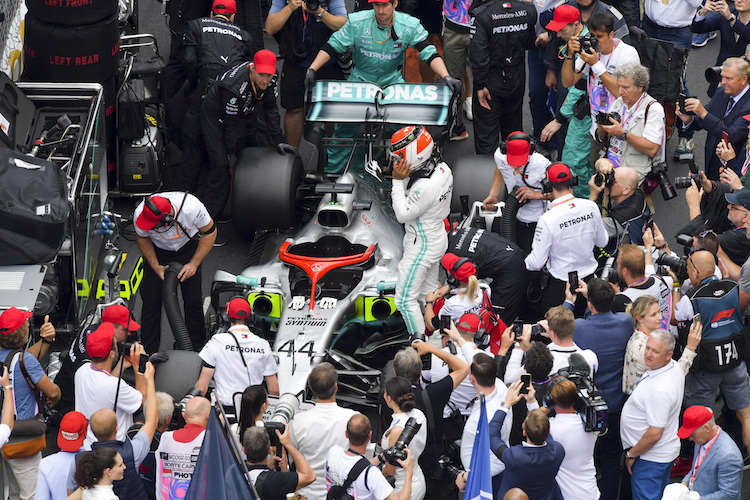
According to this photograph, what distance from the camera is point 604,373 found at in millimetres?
8211

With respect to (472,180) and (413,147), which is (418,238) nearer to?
(413,147)

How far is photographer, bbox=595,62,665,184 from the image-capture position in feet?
33.6

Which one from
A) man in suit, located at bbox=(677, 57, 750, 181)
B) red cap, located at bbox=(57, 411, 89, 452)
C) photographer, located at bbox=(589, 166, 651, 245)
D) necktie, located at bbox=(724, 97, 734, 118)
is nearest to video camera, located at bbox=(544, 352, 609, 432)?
photographer, located at bbox=(589, 166, 651, 245)

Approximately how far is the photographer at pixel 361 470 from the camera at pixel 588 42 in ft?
16.9

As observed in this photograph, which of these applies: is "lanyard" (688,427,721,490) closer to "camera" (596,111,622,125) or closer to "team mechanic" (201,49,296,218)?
"camera" (596,111,622,125)

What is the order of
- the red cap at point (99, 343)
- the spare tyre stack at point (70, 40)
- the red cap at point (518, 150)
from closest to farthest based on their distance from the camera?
the red cap at point (99, 343)
the red cap at point (518, 150)
the spare tyre stack at point (70, 40)

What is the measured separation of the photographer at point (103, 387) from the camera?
7.72m

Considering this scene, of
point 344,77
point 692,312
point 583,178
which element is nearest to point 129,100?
point 344,77

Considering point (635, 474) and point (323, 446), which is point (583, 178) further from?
point (323, 446)

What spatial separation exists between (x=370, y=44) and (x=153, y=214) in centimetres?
323

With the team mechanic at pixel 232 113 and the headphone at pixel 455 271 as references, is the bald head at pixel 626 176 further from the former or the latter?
the team mechanic at pixel 232 113

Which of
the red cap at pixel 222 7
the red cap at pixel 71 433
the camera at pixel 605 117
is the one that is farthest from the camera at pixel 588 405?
the red cap at pixel 222 7

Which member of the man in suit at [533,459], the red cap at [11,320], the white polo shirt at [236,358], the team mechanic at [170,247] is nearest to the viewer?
the man in suit at [533,459]

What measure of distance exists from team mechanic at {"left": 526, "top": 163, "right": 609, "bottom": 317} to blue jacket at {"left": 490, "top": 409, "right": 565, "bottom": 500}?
8.35 ft
